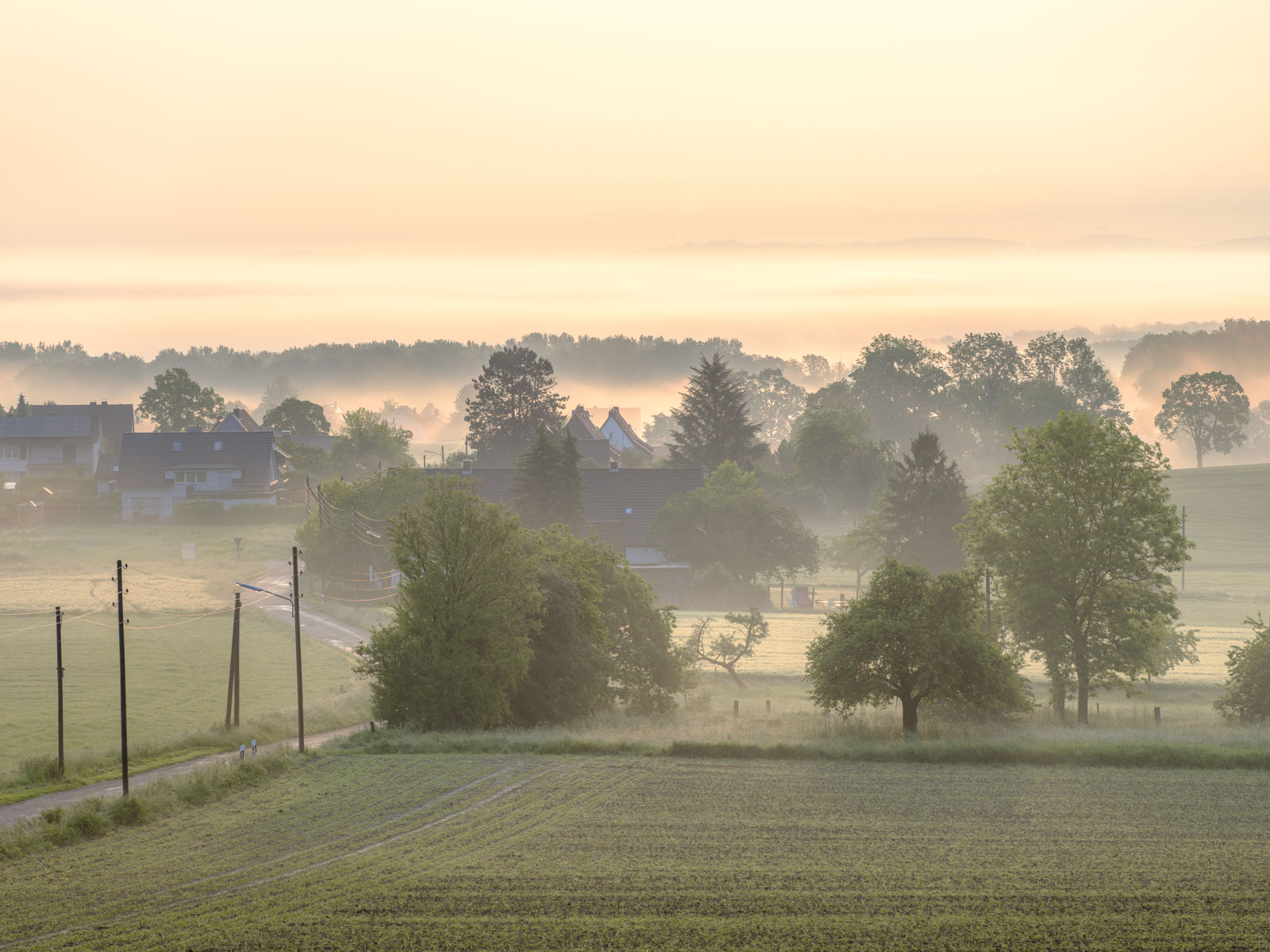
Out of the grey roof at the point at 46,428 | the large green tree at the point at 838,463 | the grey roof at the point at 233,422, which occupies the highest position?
the grey roof at the point at 233,422

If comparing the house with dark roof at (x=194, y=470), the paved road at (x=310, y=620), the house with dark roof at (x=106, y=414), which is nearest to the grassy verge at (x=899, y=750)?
the paved road at (x=310, y=620)

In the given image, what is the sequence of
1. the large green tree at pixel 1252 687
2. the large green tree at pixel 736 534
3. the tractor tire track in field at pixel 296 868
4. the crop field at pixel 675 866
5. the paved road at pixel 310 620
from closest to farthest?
the crop field at pixel 675 866
the tractor tire track in field at pixel 296 868
the large green tree at pixel 1252 687
the paved road at pixel 310 620
the large green tree at pixel 736 534

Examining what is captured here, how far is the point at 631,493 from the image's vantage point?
91312 mm

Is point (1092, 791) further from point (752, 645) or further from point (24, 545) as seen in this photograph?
point (24, 545)

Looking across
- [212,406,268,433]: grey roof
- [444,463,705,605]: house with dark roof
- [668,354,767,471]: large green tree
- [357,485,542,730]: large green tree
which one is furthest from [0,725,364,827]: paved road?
[212,406,268,433]: grey roof

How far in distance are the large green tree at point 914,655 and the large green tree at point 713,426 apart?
244 feet

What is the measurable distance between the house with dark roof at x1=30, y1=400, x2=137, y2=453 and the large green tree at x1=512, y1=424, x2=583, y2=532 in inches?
2707

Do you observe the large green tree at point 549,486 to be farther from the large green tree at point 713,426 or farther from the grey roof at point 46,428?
the grey roof at point 46,428

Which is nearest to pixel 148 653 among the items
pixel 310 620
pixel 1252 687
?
pixel 310 620

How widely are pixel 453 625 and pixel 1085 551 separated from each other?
2257 centimetres

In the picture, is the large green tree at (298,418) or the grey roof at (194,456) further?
the large green tree at (298,418)

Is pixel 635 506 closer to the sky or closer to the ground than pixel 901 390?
closer to the ground

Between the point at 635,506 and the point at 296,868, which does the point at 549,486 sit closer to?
the point at 635,506

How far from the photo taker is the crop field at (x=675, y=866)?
1720 cm
